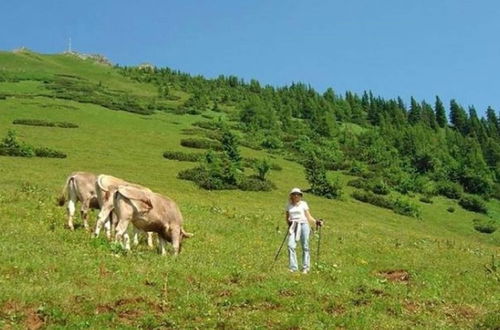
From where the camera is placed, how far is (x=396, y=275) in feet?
73.9

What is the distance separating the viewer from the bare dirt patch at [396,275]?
70.7 feet

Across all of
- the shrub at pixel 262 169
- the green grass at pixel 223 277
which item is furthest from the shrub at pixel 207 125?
the green grass at pixel 223 277

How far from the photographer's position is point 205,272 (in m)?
16.0

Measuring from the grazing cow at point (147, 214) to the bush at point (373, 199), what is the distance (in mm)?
37693

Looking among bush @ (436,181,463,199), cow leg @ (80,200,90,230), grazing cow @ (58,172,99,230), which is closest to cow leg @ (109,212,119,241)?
cow leg @ (80,200,90,230)

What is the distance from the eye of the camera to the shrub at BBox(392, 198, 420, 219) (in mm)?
54500

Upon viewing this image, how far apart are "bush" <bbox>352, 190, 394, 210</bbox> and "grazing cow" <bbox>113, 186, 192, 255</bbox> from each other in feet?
124

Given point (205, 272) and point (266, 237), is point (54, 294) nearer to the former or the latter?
point (205, 272)

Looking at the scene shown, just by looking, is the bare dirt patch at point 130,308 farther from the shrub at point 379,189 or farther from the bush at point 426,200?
the bush at point 426,200

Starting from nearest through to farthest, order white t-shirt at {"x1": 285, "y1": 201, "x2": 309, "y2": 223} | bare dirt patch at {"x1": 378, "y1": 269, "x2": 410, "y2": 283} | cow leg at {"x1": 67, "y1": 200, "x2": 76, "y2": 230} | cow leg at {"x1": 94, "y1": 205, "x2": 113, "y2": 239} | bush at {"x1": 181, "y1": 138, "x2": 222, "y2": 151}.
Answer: white t-shirt at {"x1": 285, "y1": 201, "x2": 309, "y2": 223} < cow leg at {"x1": 94, "y1": 205, "x2": 113, "y2": 239} < bare dirt patch at {"x1": 378, "y1": 269, "x2": 410, "y2": 283} < cow leg at {"x1": 67, "y1": 200, "x2": 76, "y2": 230} < bush at {"x1": 181, "y1": 138, "x2": 222, "y2": 151}

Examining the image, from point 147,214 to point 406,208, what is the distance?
3959cm

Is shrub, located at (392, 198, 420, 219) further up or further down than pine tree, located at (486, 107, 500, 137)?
further down

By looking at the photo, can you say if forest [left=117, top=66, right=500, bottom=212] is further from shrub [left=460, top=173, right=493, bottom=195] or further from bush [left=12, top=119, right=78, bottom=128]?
bush [left=12, top=119, right=78, bottom=128]

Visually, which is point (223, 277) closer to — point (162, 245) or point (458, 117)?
point (162, 245)
